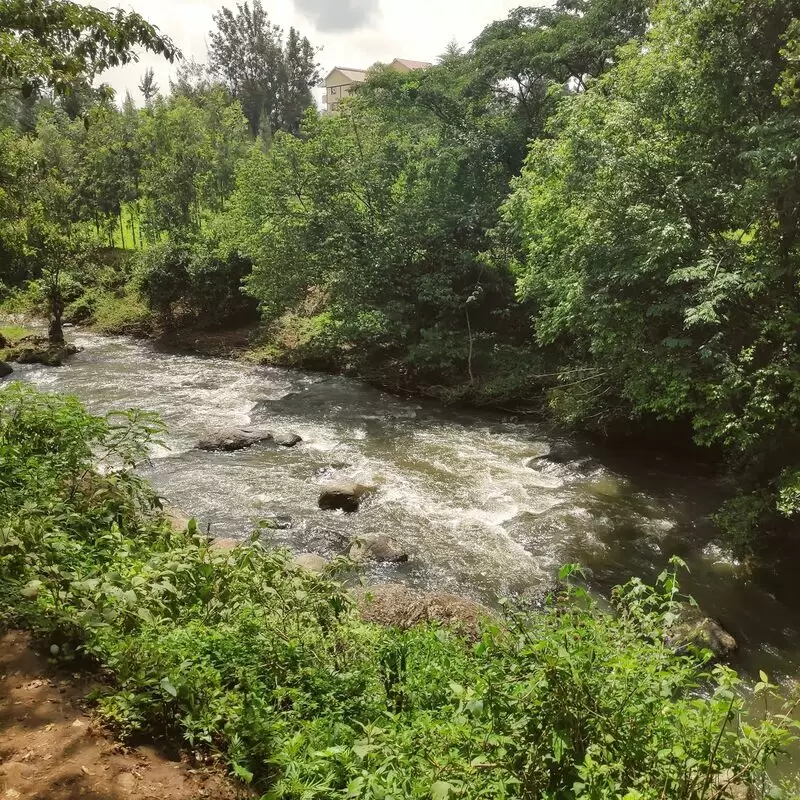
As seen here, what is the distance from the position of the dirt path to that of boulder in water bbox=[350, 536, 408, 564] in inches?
219

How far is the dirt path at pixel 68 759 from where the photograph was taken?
3498 mm

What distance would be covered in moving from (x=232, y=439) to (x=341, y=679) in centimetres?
1070

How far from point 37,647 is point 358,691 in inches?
95.6

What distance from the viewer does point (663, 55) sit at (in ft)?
38.9

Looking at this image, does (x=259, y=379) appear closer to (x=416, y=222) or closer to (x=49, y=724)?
(x=416, y=222)

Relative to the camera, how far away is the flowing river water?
9.30m

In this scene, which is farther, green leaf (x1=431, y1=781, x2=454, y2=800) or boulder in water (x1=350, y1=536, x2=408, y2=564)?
boulder in water (x1=350, y1=536, x2=408, y2=564)

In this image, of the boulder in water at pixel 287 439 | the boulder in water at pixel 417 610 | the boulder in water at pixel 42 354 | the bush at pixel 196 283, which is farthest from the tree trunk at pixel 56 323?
the boulder in water at pixel 417 610

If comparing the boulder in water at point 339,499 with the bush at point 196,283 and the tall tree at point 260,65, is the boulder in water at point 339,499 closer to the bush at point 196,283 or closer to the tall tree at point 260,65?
the bush at point 196,283

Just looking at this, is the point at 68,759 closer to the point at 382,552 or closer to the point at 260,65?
the point at 382,552

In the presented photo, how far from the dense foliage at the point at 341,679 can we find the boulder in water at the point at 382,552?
362cm

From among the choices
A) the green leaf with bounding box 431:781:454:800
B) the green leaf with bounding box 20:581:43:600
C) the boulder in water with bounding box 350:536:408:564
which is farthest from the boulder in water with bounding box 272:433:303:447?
the green leaf with bounding box 431:781:454:800

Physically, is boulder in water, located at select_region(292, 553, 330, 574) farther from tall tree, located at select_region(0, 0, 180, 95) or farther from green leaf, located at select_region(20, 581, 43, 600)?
tall tree, located at select_region(0, 0, 180, 95)

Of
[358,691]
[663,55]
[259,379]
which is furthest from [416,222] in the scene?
[358,691]
